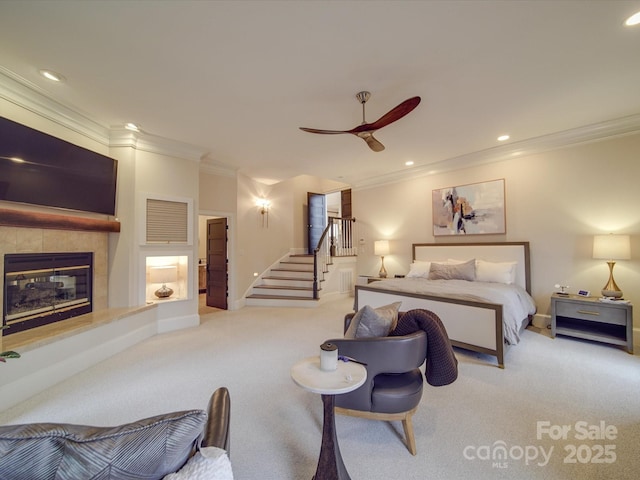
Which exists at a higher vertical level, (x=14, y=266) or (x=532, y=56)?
(x=532, y=56)

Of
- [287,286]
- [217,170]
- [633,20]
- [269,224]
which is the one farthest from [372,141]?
[269,224]

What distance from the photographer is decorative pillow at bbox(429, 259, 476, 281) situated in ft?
14.2

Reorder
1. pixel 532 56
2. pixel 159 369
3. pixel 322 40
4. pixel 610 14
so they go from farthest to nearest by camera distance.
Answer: pixel 159 369
pixel 532 56
pixel 322 40
pixel 610 14

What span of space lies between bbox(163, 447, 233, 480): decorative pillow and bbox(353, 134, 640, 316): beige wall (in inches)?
200

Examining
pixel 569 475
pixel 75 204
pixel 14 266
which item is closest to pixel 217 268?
pixel 75 204

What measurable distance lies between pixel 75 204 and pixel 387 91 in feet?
12.6

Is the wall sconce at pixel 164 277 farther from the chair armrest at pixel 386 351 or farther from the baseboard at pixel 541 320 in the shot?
the baseboard at pixel 541 320

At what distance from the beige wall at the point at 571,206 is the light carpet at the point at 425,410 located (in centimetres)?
98

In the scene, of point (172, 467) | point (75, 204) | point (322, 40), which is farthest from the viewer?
point (75, 204)

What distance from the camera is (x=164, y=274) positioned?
14.3 feet

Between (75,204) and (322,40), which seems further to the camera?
(75,204)

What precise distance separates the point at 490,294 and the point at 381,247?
115 inches

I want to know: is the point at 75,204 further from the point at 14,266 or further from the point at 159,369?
the point at 159,369

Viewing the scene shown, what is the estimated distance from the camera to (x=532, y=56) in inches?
93.0
